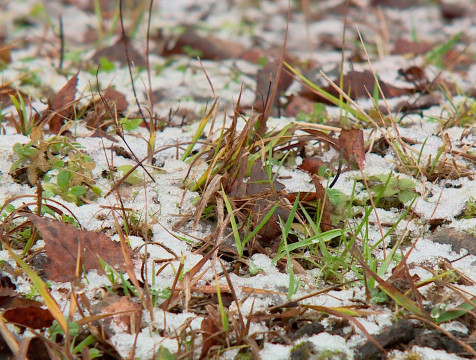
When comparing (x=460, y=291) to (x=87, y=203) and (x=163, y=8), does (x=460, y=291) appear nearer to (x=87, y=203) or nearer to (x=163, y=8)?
(x=87, y=203)

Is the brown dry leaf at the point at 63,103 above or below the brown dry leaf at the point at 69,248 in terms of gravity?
above

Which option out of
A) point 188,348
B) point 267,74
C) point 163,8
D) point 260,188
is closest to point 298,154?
point 260,188

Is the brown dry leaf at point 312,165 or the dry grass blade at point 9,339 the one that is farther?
the brown dry leaf at point 312,165

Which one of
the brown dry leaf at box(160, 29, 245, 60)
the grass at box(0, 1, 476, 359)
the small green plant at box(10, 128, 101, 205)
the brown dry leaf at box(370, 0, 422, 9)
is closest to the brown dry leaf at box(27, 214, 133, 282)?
the grass at box(0, 1, 476, 359)

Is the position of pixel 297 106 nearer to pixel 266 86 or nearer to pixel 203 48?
pixel 266 86

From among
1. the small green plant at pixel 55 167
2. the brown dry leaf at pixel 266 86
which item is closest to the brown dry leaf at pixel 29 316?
the small green plant at pixel 55 167

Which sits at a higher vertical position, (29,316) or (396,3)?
(396,3)

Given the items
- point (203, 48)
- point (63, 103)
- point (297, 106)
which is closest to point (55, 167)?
point (63, 103)

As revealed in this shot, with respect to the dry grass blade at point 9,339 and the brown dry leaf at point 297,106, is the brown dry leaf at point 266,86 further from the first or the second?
the dry grass blade at point 9,339
